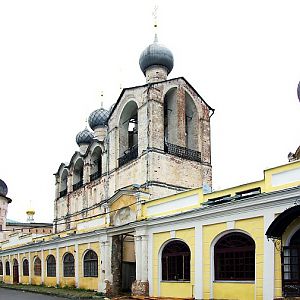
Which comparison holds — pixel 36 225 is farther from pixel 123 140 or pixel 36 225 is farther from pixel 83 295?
pixel 83 295

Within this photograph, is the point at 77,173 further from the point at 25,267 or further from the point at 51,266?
the point at 51,266

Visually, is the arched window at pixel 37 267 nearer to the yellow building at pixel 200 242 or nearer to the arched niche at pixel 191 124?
the yellow building at pixel 200 242

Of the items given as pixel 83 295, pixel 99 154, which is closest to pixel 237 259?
pixel 83 295

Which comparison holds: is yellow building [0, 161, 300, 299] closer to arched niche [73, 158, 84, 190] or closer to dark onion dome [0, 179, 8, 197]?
arched niche [73, 158, 84, 190]

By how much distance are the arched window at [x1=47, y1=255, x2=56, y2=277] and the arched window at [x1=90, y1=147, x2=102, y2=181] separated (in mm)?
7766

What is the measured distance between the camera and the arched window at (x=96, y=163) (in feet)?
121

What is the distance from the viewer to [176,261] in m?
19.0

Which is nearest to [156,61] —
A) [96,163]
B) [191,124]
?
[191,124]

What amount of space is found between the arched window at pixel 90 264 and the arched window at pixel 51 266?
490cm

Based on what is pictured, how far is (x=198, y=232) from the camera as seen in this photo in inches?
696

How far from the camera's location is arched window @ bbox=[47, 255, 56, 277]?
98.9 ft

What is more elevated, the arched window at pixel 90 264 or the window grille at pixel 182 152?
the window grille at pixel 182 152

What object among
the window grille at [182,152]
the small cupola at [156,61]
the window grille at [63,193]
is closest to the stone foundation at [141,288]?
the window grille at [182,152]

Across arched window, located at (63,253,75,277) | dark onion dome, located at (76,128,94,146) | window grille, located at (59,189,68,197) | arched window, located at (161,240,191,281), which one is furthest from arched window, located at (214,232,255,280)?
window grille, located at (59,189,68,197)
